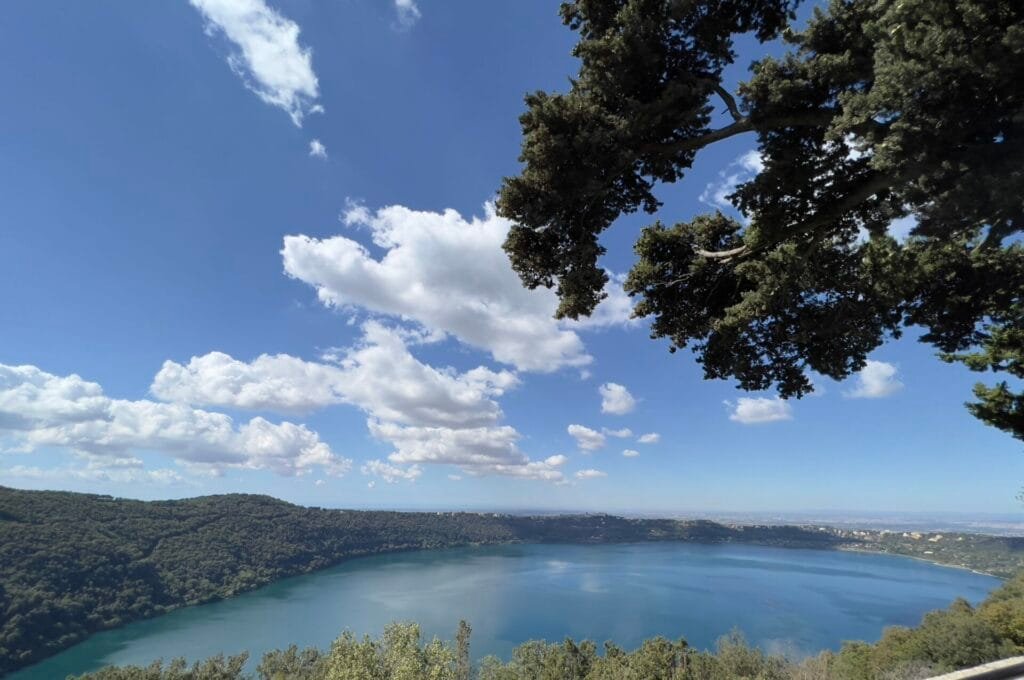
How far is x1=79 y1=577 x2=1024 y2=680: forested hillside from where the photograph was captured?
62.5 feet

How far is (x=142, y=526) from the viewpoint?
100625mm

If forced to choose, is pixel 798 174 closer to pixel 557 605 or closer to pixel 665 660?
pixel 665 660

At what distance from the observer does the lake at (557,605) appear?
5972 centimetres

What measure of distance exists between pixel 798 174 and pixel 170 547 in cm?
12255

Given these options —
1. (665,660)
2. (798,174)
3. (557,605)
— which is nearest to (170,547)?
(557,605)

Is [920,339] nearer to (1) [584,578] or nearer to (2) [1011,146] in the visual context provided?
(2) [1011,146]

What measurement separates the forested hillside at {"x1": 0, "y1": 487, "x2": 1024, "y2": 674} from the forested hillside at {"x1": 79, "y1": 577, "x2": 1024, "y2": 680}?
40452 mm

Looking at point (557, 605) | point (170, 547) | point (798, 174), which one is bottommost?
point (557, 605)

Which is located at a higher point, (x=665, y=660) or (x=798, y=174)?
(x=798, y=174)

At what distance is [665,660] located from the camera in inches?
1150

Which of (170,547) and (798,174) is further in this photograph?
(170,547)

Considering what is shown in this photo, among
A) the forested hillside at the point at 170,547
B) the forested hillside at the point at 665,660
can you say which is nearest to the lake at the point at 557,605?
the forested hillside at the point at 170,547

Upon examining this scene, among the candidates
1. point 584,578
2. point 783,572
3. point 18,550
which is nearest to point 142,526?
point 18,550

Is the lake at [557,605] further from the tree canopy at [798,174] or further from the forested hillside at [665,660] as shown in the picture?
the tree canopy at [798,174]
